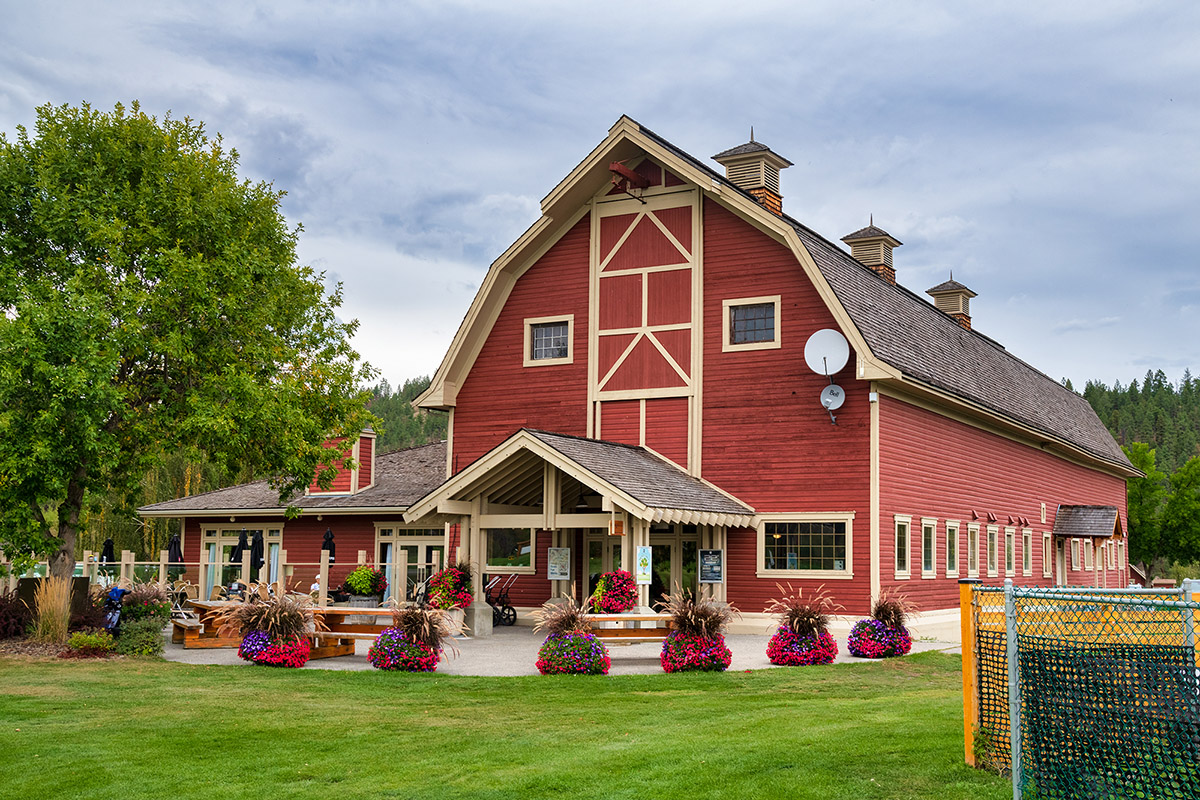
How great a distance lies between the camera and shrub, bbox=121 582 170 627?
65.0ft

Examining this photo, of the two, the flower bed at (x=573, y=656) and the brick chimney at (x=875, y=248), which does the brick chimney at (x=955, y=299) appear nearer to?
the brick chimney at (x=875, y=248)

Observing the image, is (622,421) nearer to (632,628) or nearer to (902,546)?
(902,546)

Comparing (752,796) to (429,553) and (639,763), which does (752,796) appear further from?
(429,553)

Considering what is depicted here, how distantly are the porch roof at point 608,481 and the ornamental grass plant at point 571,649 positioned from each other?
3.66m

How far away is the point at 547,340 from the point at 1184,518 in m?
38.4

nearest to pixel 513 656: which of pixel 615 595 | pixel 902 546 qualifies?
pixel 615 595

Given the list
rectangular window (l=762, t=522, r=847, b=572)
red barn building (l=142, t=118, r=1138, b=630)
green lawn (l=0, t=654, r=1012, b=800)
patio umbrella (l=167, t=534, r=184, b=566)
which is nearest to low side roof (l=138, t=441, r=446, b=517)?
red barn building (l=142, t=118, r=1138, b=630)

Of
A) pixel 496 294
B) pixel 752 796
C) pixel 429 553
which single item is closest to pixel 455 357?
pixel 496 294

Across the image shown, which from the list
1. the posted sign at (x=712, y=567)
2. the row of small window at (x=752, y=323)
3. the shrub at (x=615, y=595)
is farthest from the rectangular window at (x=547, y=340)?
the shrub at (x=615, y=595)

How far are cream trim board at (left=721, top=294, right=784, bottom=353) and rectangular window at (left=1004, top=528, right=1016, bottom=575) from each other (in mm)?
9907

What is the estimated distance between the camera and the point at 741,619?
2252 cm

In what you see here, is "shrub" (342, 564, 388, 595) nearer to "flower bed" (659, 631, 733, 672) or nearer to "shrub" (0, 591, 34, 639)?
"shrub" (0, 591, 34, 639)

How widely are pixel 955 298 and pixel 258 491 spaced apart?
2289 cm

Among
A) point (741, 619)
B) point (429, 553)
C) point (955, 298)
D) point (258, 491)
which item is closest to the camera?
point (741, 619)
